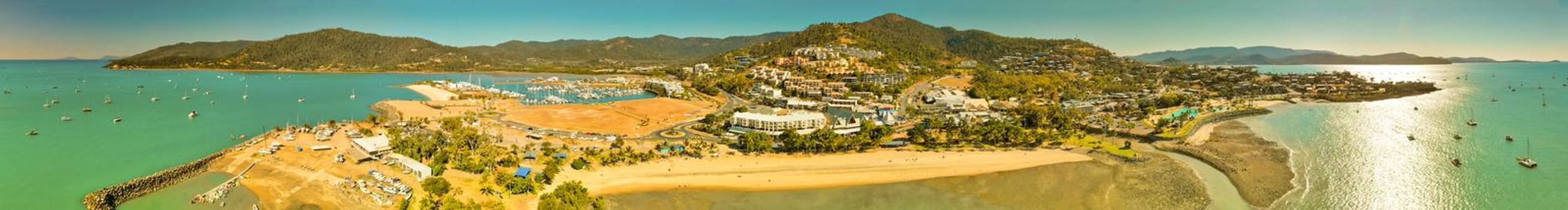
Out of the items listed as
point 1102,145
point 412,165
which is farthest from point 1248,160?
point 412,165

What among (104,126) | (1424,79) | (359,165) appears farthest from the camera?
(1424,79)

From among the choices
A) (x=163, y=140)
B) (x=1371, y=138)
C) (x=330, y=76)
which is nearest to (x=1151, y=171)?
(x=1371, y=138)

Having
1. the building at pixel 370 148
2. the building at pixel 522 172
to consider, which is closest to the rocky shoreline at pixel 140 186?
the building at pixel 370 148

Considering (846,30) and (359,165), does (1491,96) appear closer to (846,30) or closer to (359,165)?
(846,30)

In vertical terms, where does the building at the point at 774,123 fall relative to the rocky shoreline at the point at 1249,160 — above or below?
above

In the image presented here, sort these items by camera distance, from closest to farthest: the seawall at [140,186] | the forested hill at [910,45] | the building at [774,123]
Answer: the seawall at [140,186] < the building at [774,123] < the forested hill at [910,45]

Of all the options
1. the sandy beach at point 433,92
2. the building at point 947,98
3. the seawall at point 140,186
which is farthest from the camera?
the sandy beach at point 433,92

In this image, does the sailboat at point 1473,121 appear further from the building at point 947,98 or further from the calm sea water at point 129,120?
the calm sea water at point 129,120
